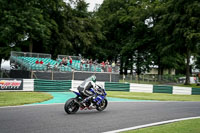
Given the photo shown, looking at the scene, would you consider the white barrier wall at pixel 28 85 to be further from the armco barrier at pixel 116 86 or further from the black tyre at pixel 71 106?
the black tyre at pixel 71 106

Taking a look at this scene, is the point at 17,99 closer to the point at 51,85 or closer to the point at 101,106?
the point at 101,106

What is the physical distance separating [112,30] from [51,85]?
35.2 meters

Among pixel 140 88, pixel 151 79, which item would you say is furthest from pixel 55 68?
pixel 151 79

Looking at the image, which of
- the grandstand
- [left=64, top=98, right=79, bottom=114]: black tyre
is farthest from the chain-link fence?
[left=64, top=98, right=79, bottom=114]: black tyre

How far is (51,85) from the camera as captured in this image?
2027cm

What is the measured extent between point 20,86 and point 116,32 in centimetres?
3666

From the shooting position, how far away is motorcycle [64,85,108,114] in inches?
368

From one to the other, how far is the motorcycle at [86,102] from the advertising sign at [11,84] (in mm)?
9948

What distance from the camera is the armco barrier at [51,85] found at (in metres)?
19.7

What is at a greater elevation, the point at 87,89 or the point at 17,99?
the point at 87,89

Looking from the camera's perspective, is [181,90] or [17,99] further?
[181,90]

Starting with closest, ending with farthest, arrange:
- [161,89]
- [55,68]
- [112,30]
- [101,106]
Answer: [101,106] < [55,68] < [161,89] < [112,30]

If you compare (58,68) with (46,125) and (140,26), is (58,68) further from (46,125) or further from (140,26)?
(140,26)

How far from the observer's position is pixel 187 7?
1318 inches
